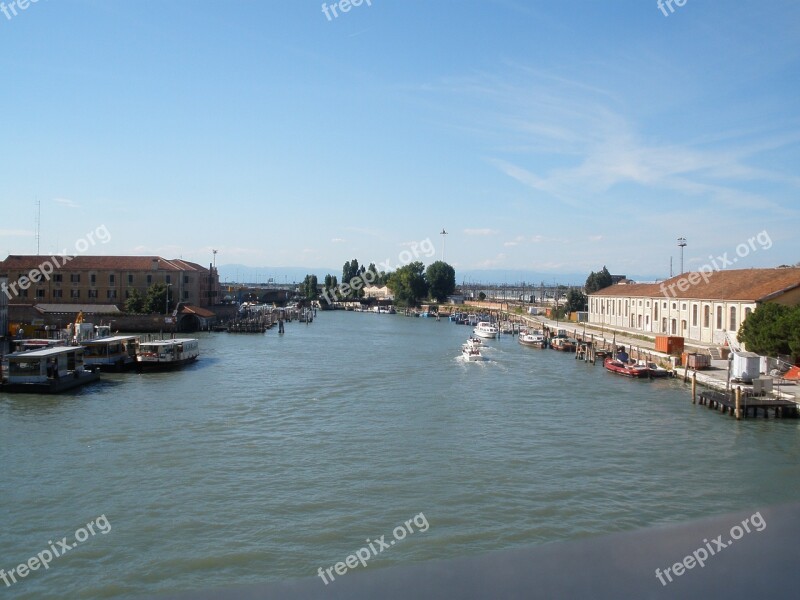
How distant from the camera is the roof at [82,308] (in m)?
47.8

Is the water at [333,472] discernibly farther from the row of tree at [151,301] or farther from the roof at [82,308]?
the roof at [82,308]

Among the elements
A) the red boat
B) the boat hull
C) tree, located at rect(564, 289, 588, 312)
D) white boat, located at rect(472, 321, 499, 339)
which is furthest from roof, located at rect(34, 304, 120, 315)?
tree, located at rect(564, 289, 588, 312)

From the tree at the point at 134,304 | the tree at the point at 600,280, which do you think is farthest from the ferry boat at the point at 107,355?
the tree at the point at 600,280

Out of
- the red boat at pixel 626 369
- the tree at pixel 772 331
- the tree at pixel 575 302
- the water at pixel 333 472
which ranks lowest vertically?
the water at pixel 333 472

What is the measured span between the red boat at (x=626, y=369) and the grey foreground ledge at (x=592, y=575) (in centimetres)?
1822

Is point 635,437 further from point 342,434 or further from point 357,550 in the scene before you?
point 357,550

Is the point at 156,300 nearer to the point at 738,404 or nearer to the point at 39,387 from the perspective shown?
the point at 39,387

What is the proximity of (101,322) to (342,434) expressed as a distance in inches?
1397

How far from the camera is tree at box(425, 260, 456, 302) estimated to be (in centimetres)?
9300

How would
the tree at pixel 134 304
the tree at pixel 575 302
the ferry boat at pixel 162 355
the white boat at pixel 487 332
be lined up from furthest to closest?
the tree at pixel 575 302 → the tree at pixel 134 304 → the white boat at pixel 487 332 → the ferry boat at pixel 162 355

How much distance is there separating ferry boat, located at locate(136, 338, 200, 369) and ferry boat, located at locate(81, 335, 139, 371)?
0.43 m

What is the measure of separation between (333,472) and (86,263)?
46160 mm

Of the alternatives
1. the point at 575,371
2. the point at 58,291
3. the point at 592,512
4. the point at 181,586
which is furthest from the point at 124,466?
the point at 58,291

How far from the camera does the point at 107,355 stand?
1047 inches
